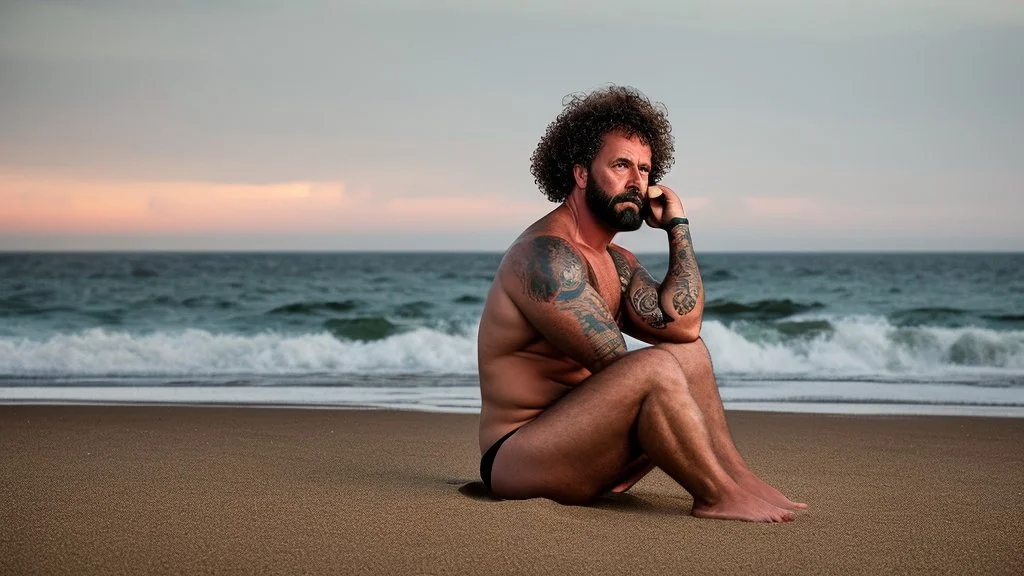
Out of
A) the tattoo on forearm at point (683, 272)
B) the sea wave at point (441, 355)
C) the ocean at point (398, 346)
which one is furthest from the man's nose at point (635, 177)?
the sea wave at point (441, 355)

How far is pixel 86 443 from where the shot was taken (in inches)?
259

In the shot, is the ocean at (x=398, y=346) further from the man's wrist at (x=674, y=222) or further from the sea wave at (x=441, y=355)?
the man's wrist at (x=674, y=222)

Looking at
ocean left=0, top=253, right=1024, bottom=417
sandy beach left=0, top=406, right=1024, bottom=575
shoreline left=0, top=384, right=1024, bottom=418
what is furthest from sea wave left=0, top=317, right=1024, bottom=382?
sandy beach left=0, top=406, right=1024, bottom=575

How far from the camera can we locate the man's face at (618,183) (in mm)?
4738

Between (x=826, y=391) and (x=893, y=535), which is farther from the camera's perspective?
(x=826, y=391)

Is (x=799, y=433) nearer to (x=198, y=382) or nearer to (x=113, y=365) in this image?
(x=198, y=382)

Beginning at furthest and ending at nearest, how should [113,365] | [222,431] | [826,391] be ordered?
1. [113,365]
2. [826,391]
3. [222,431]

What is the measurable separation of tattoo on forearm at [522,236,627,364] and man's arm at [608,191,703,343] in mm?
407

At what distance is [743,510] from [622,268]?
1.29 m

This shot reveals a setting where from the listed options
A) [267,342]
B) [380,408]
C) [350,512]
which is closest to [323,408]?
[380,408]

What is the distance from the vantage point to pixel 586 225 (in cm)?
483

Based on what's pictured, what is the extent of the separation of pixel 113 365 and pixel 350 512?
11.3 m

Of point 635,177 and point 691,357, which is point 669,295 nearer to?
point 691,357

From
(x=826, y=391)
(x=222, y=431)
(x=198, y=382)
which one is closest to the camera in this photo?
(x=222, y=431)
